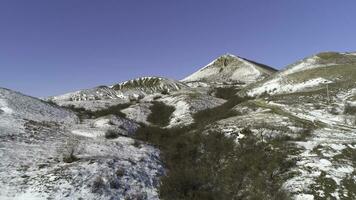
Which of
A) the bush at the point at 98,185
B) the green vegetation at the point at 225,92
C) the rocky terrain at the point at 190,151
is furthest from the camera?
the green vegetation at the point at 225,92

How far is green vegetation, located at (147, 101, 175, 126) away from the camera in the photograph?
44.9m

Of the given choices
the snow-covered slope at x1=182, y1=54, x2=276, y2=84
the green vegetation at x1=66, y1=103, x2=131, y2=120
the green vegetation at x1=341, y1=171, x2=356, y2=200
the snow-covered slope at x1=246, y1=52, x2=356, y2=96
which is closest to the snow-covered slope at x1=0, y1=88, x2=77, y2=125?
the green vegetation at x1=66, y1=103, x2=131, y2=120

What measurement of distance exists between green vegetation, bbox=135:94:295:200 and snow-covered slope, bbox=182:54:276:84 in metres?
59.7

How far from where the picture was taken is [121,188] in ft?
66.1

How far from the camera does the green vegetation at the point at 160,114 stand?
147 ft

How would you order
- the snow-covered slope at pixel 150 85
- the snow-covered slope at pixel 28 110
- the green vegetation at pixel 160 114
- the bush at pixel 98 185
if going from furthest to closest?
the snow-covered slope at pixel 150 85 → the green vegetation at pixel 160 114 → the snow-covered slope at pixel 28 110 → the bush at pixel 98 185

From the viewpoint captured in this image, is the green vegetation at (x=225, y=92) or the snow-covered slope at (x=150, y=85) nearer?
the green vegetation at (x=225, y=92)

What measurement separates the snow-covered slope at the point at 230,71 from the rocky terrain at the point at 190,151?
45.9 metres

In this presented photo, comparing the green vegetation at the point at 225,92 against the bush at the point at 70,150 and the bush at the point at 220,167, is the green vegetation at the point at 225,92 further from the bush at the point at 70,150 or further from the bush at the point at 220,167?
the bush at the point at 70,150

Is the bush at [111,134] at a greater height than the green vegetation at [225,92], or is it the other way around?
the green vegetation at [225,92]

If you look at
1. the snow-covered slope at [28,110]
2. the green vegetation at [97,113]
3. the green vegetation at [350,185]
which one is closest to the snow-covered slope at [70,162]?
the snow-covered slope at [28,110]

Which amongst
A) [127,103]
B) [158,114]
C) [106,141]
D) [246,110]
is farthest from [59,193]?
[127,103]

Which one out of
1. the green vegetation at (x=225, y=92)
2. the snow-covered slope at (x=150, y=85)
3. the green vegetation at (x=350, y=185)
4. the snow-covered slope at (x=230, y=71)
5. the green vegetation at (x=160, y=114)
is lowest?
the green vegetation at (x=350, y=185)

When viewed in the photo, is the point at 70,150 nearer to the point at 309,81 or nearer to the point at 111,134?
the point at 111,134
